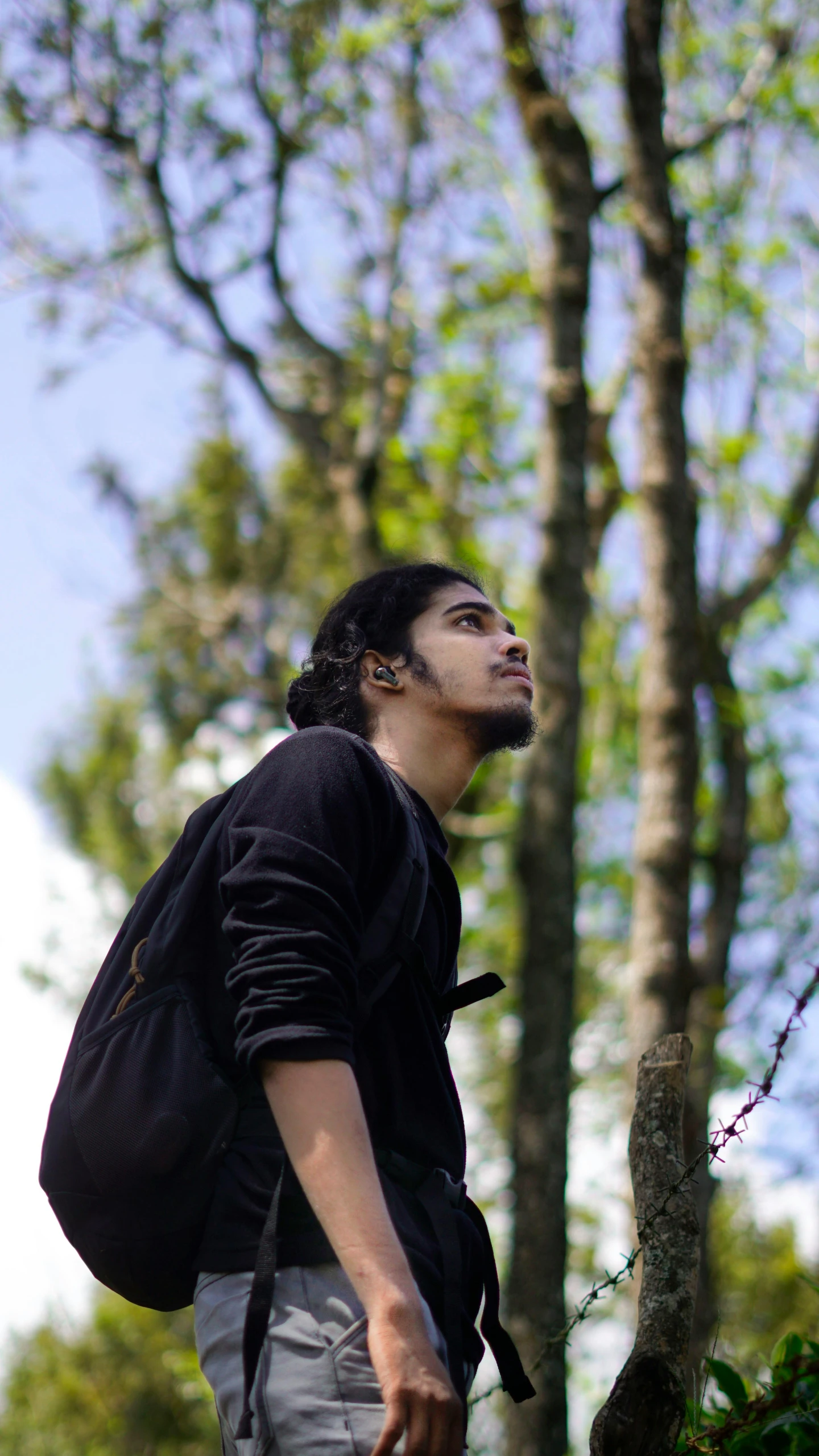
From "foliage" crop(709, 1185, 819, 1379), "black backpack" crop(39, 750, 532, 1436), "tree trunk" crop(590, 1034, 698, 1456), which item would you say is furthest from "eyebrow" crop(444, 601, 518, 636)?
"foliage" crop(709, 1185, 819, 1379)

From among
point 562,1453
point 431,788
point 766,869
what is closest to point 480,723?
point 431,788

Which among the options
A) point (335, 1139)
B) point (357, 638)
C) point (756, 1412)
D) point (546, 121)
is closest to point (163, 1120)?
point (335, 1139)

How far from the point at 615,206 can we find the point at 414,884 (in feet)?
34.6

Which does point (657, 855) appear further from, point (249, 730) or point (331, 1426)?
point (249, 730)

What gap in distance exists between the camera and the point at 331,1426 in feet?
5.23

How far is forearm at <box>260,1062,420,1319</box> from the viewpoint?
156cm

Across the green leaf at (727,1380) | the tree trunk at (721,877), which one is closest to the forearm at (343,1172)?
the green leaf at (727,1380)

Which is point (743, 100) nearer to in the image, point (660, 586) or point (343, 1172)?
point (660, 586)

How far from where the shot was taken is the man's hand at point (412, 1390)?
58.6 inches

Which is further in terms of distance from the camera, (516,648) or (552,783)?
(552,783)

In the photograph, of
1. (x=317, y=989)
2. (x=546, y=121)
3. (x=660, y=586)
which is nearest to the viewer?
(x=317, y=989)

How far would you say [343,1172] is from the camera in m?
1.62

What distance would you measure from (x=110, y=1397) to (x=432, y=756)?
2170cm

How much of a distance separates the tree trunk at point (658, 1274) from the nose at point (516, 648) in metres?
0.79
